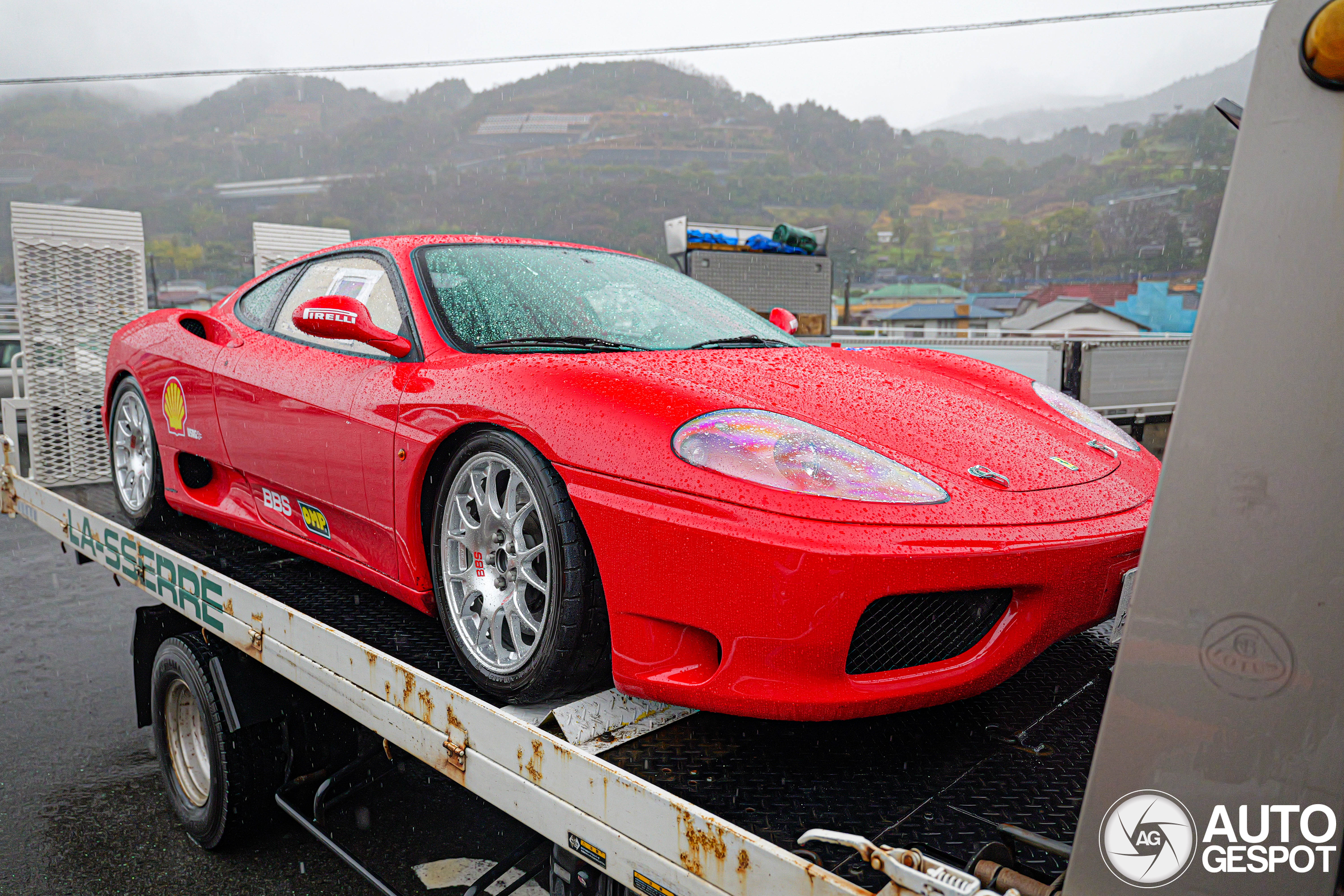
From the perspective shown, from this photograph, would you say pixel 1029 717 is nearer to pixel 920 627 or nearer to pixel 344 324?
pixel 920 627

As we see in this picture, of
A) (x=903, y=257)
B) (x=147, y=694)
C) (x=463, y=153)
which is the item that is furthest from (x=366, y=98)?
(x=147, y=694)

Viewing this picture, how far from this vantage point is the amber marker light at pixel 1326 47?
85cm

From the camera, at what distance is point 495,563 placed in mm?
2119

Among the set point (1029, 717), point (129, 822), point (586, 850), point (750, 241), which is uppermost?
point (750, 241)

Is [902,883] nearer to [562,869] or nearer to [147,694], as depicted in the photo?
[562,869]

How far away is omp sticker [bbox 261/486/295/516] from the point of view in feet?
9.46

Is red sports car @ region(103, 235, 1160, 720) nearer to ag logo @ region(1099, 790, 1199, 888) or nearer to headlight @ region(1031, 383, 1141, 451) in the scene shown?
headlight @ region(1031, 383, 1141, 451)

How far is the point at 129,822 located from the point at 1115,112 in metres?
179

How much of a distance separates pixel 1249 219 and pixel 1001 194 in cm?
12411

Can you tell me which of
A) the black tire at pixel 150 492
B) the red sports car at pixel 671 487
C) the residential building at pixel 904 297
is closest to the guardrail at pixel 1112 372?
the red sports car at pixel 671 487

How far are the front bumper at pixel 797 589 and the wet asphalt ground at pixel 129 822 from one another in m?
1.54

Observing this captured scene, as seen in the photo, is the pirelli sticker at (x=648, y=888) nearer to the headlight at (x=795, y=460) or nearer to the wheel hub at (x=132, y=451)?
the headlight at (x=795, y=460)

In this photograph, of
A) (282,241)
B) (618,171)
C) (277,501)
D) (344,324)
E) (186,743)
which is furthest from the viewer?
(618,171)

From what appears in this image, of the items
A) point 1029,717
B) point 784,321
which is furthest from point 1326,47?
point 784,321
